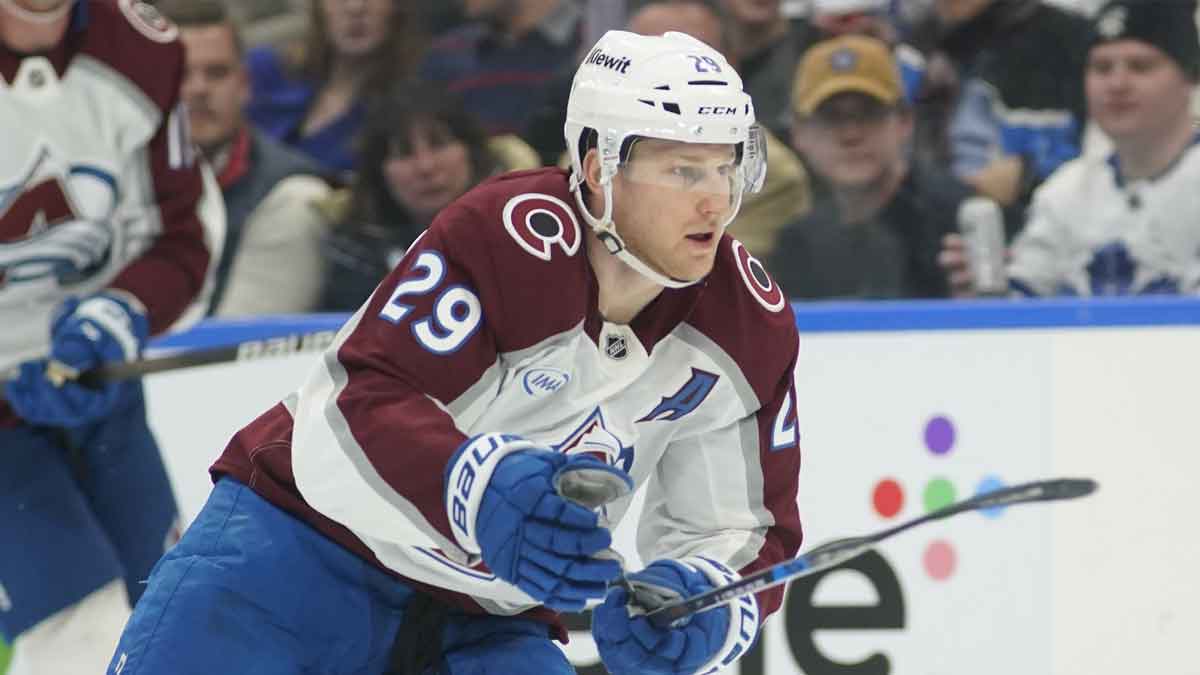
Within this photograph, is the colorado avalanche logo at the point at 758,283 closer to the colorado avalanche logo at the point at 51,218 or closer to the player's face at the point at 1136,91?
the colorado avalanche logo at the point at 51,218

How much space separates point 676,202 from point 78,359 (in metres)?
1.40

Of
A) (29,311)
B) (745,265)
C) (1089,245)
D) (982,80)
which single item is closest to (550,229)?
(745,265)

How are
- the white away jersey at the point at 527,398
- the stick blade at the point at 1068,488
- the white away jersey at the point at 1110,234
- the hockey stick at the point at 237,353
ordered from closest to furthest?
the stick blade at the point at 1068,488
the white away jersey at the point at 527,398
the hockey stick at the point at 237,353
the white away jersey at the point at 1110,234

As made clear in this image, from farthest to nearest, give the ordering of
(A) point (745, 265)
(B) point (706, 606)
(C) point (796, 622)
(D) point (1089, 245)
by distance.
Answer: (D) point (1089, 245)
(C) point (796, 622)
(A) point (745, 265)
(B) point (706, 606)

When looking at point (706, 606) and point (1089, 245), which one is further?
point (1089, 245)

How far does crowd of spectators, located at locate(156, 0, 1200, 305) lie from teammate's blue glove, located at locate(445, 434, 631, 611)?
2.28m

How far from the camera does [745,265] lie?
2402 millimetres

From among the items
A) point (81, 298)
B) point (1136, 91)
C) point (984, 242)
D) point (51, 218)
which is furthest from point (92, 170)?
point (1136, 91)

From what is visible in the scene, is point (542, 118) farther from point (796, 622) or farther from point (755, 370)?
point (755, 370)

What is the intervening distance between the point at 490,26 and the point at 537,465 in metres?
2.98

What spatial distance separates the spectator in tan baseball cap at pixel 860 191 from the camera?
14.0 ft

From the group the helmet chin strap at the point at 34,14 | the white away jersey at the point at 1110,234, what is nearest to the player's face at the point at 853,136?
the white away jersey at the point at 1110,234

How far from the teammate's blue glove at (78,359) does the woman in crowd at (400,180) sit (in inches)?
43.5

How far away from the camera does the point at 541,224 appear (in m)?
2.25
